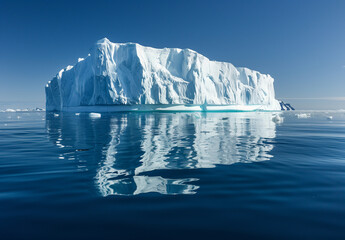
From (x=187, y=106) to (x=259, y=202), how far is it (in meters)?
43.7

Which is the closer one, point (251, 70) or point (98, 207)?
point (98, 207)

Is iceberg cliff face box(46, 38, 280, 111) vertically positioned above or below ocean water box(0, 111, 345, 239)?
above

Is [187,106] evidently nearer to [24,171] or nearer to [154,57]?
[154,57]

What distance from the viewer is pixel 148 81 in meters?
43.3

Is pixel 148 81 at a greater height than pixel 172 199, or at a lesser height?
greater

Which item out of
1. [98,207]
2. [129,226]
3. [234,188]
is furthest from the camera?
[234,188]

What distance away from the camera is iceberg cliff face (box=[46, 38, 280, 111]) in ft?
140

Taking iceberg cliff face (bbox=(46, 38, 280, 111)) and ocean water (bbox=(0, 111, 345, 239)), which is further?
iceberg cliff face (bbox=(46, 38, 280, 111))

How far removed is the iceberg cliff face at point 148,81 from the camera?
42.6 metres

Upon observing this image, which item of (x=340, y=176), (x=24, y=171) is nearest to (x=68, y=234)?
(x=24, y=171)

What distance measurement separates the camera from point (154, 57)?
164 ft

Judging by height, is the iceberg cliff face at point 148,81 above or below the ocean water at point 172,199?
above

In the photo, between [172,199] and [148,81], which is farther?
[148,81]

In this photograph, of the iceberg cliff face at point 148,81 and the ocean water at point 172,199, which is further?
the iceberg cliff face at point 148,81
